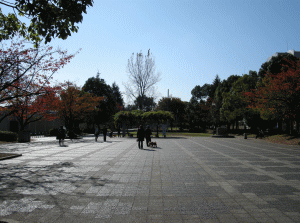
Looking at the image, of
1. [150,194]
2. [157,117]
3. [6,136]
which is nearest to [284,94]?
[157,117]

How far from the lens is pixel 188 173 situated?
8219 millimetres

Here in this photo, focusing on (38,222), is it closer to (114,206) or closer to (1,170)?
(114,206)

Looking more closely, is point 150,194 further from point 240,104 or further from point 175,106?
point 175,106

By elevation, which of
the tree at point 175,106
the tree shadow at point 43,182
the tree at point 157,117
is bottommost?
the tree shadow at point 43,182

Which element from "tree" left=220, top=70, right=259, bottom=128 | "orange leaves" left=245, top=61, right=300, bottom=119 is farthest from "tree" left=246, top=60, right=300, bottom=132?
"tree" left=220, top=70, right=259, bottom=128

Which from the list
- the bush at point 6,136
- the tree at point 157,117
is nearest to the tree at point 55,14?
the bush at point 6,136

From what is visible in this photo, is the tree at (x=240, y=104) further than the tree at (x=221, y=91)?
No

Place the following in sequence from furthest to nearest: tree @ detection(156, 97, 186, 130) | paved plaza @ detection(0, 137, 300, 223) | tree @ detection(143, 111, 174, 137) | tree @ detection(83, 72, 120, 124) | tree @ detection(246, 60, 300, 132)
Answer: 1. tree @ detection(156, 97, 186, 130)
2. tree @ detection(83, 72, 120, 124)
3. tree @ detection(143, 111, 174, 137)
4. tree @ detection(246, 60, 300, 132)
5. paved plaza @ detection(0, 137, 300, 223)

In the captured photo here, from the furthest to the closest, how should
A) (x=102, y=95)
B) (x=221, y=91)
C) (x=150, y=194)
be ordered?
(x=102, y=95) → (x=221, y=91) → (x=150, y=194)

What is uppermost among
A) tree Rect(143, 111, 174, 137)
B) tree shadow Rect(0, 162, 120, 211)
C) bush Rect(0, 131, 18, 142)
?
tree Rect(143, 111, 174, 137)

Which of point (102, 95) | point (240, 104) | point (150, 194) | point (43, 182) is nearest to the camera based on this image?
point (150, 194)

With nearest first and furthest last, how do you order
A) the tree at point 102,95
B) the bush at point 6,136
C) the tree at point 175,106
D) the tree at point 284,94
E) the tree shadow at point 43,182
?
the tree shadow at point 43,182
the tree at point 284,94
the bush at point 6,136
the tree at point 102,95
the tree at point 175,106

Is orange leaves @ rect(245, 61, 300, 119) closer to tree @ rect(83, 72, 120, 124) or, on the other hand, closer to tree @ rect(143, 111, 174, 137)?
tree @ rect(143, 111, 174, 137)

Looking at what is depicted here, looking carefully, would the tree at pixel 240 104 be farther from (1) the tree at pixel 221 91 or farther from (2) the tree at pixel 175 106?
(2) the tree at pixel 175 106
